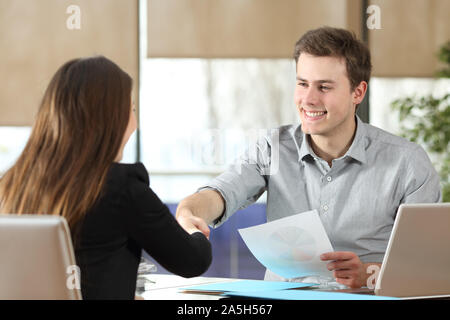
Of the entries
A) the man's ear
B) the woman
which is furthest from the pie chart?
the man's ear

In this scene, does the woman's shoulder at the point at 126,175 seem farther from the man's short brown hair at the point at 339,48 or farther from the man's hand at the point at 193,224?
the man's short brown hair at the point at 339,48

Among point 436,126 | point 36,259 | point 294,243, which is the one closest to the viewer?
point 36,259

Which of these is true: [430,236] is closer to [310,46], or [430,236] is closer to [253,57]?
[310,46]

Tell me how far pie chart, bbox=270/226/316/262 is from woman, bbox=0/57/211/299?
347 millimetres

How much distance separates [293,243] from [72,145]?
638 millimetres

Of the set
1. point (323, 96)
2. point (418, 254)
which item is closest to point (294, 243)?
point (418, 254)

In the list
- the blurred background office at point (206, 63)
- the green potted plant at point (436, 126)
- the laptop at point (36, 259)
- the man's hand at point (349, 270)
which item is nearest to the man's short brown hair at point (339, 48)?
the man's hand at point (349, 270)

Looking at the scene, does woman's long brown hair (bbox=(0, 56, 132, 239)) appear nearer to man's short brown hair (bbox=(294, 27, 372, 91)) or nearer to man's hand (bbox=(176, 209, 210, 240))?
man's hand (bbox=(176, 209, 210, 240))

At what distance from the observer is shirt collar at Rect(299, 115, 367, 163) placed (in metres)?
2.21

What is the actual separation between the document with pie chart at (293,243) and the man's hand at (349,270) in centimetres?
3

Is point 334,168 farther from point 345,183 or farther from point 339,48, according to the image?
point 339,48

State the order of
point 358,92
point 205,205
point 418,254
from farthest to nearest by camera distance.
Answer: point 358,92, point 205,205, point 418,254

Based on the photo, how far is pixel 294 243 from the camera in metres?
1.71
